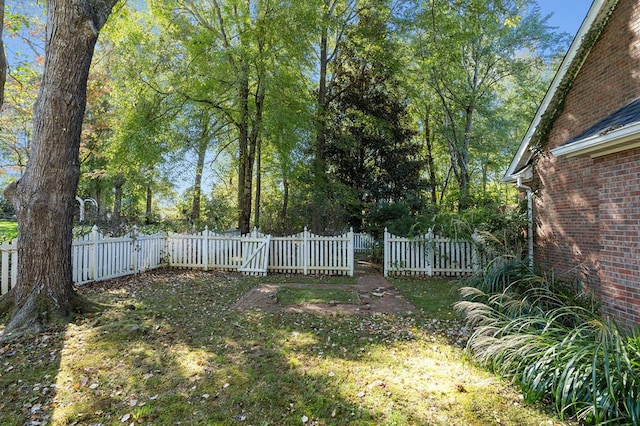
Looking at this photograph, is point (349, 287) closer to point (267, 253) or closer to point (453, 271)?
point (267, 253)

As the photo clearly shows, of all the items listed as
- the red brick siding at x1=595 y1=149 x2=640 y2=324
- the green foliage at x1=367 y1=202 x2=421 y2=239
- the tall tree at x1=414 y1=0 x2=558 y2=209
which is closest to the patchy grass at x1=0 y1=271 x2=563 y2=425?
the red brick siding at x1=595 y1=149 x2=640 y2=324

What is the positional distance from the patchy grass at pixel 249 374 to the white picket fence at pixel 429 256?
4645 millimetres

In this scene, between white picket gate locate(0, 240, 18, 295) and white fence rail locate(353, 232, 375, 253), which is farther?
white fence rail locate(353, 232, 375, 253)

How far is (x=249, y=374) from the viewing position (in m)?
3.59

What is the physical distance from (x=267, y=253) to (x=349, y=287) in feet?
9.34

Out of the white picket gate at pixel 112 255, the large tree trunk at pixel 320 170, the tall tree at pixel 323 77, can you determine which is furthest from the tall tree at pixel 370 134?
the white picket gate at pixel 112 255

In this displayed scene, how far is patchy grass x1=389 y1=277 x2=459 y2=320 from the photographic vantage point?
20.6 ft

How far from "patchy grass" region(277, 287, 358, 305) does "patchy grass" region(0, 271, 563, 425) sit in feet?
4.10

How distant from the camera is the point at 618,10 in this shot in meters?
5.66

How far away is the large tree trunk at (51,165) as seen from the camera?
16.0 ft

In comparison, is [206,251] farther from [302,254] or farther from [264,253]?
[302,254]

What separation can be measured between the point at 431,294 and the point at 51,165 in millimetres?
7588

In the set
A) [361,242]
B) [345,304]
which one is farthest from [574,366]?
[361,242]

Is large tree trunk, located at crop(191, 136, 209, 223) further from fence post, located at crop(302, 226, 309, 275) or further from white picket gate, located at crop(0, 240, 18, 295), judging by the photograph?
white picket gate, located at crop(0, 240, 18, 295)
